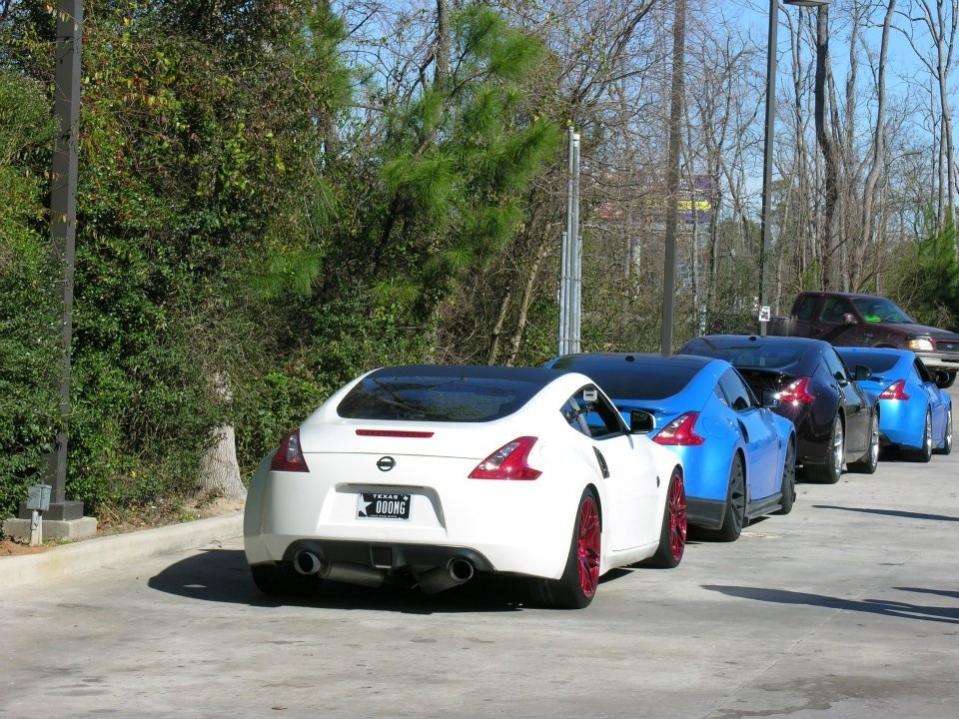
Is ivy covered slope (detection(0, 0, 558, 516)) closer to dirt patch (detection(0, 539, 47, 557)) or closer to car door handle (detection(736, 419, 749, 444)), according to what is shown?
dirt patch (detection(0, 539, 47, 557))

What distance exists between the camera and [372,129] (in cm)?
1700

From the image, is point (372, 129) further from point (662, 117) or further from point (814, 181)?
point (814, 181)

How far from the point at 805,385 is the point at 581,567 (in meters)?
8.42

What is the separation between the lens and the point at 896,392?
2067 centimetres

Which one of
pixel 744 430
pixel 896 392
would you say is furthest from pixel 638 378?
pixel 896 392

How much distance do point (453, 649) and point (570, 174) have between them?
1156 centimetres

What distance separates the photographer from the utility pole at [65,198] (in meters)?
10.8

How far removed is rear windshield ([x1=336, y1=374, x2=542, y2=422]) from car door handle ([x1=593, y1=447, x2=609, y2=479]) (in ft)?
1.76

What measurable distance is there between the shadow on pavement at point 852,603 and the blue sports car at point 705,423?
1719 millimetres

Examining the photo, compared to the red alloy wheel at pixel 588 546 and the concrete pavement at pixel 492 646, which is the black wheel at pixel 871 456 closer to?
the concrete pavement at pixel 492 646

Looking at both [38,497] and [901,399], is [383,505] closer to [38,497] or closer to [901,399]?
[38,497]

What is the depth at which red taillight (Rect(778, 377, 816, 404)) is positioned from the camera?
1706cm

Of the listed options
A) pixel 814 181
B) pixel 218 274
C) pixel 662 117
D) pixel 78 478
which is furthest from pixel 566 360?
pixel 814 181

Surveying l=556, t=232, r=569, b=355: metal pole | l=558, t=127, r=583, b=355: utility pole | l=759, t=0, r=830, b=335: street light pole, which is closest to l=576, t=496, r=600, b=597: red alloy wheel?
l=558, t=127, r=583, b=355: utility pole
